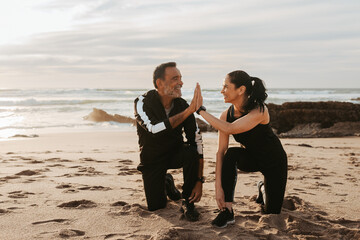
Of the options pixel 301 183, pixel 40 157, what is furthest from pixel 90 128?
pixel 301 183

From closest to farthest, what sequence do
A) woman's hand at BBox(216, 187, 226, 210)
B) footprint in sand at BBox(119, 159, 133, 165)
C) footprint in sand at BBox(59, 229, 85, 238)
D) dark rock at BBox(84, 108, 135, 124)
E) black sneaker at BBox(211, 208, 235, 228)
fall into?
footprint in sand at BBox(59, 229, 85, 238) → black sneaker at BBox(211, 208, 235, 228) → woman's hand at BBox(216, 187, 226, 210) → footprint in sand at BBox(119, 159, 133, 165) → dark rock at BBox(84, 108, 135, 124)

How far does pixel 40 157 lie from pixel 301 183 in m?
4.46

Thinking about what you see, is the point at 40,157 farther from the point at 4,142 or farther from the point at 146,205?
the point at 146,205

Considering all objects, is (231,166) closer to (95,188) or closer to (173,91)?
(173,91)

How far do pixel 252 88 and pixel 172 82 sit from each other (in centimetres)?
78

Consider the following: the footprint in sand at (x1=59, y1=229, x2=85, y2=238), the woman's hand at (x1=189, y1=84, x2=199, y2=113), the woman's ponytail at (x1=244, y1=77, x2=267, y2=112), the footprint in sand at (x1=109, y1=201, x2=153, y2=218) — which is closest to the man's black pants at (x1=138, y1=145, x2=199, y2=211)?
the footprint in sand at (x1=109, y1=201, x2=153, y2=218)

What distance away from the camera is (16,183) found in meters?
4.61

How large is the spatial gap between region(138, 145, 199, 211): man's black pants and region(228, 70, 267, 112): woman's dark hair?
72 centimetres

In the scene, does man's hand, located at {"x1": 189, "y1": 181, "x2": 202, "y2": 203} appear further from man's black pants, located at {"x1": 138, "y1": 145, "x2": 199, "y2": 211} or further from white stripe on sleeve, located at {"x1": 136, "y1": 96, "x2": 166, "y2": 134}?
white stripe on sleeve, located at {"x1": 136, "y1": 96, "x2": 166, "y2": 134}

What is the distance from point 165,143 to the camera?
12.2ft

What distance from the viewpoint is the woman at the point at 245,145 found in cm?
326

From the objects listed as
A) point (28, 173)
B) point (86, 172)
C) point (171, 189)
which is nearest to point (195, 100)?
point (171, 189)

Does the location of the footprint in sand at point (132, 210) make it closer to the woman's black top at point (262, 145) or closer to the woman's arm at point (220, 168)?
the woman's arm at point (220, 168)

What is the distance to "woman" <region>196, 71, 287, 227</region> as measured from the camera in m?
3.26
